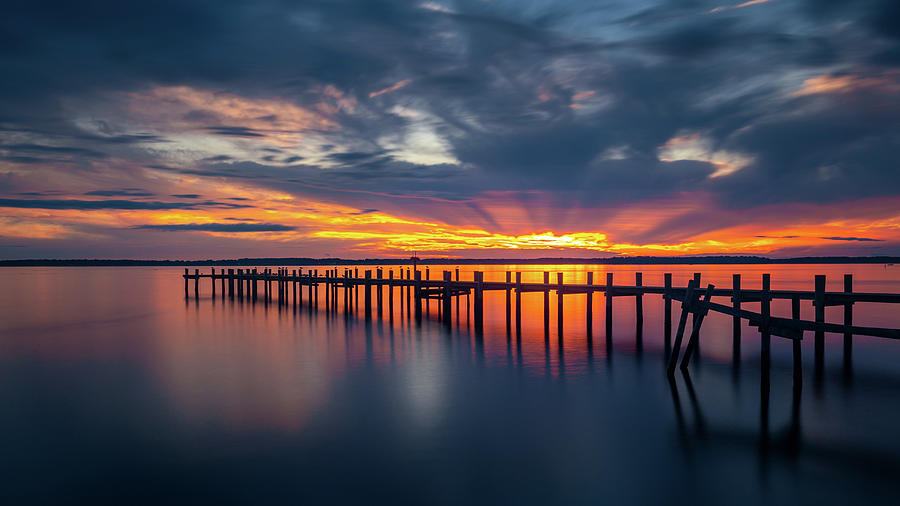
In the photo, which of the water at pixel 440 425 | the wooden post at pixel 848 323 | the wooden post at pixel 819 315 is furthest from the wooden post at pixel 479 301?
the wooden post at pixel 848 323

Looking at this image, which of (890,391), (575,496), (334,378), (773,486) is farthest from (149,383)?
(890,391)

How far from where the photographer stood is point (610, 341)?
2400cm

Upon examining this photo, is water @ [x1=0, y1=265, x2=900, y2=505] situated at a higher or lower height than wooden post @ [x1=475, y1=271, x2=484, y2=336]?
lower

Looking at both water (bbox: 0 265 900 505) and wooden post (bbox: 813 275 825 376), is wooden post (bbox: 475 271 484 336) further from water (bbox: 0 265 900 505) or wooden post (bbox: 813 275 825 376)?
wooden post (bbox: 813 275 825 376)

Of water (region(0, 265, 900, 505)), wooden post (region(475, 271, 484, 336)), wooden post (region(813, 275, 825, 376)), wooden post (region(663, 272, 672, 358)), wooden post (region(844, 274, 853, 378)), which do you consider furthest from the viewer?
wooden post (region(475, 271, 484, 336))

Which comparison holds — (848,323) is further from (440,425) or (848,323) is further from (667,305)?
(440,425)

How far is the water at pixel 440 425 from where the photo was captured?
29.3 ft

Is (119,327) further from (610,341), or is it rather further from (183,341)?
(610,341)

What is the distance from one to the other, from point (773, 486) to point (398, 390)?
9.44 meters

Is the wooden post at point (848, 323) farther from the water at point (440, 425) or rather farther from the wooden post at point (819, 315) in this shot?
the wooden post at point (819, 315)

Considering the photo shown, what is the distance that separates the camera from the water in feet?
29.3

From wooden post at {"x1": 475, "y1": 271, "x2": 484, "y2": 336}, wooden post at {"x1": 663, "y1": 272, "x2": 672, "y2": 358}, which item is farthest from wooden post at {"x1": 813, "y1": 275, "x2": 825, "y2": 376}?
wooden post at {"x1": 475, "y1": 271, "x2": 484, "y2": 336}

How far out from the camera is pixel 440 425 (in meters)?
12.3

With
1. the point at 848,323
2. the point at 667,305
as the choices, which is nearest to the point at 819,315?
the point at 848,323
